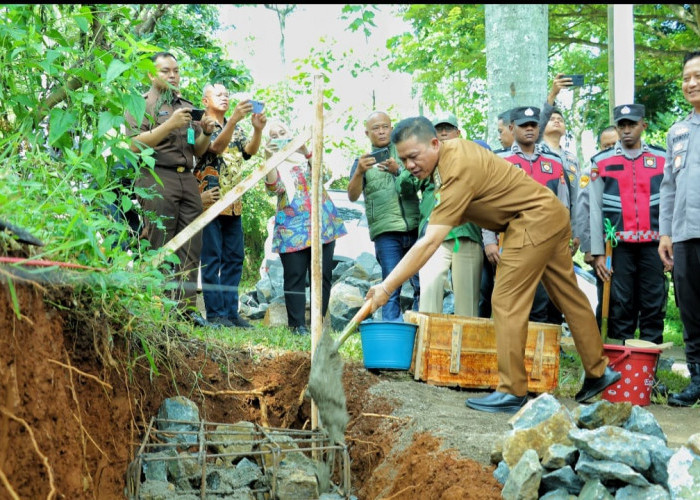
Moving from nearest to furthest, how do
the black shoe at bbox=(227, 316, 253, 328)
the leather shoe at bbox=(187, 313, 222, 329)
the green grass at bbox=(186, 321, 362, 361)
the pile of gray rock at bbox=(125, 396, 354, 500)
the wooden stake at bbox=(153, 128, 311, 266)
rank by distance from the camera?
1. the pile of gray rock at bbox=(125, 396, 354, 500)
2. the wooden stake at bbox=(153, 128, 311, 266)
3. the green grass at bbox=(186, 321, 362, 361)
4. the leather shoe at bbox=(187, 313, 222, 329)
5. the black shoe at bbox=(227, 316, 253, 328)

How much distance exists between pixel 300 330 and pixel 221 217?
3.78 ft

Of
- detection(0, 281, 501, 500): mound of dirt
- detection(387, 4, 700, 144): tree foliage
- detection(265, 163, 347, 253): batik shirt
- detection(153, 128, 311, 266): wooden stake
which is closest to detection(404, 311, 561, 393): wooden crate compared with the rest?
detection(0, 281, 501, 500): mound of dirt

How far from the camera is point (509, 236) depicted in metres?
5.11

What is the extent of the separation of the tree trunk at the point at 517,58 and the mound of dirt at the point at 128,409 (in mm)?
3631

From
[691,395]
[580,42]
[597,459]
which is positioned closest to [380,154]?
[691,395]

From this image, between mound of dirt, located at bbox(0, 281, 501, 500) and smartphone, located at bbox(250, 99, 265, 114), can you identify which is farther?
smartphone, located at bbox(250, 99, 265, 114)

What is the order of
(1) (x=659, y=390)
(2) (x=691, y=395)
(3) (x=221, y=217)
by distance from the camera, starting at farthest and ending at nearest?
(3) (x=221, y=217)
(1) (x=659, y=390)
(2) (x=691, y=395)

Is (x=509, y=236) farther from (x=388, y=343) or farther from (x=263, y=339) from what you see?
(x=263, y=339)

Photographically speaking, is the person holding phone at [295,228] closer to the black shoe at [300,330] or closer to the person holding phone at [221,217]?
the black shoe at [300,330]

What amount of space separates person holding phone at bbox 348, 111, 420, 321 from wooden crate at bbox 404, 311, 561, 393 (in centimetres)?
95

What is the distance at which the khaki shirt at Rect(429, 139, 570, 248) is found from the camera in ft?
15.8

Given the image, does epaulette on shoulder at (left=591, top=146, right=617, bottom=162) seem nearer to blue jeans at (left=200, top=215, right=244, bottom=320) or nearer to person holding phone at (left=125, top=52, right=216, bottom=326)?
blue jeans at (left=200, top=215, right=244, bottom=320)

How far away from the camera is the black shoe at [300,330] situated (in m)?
6.58

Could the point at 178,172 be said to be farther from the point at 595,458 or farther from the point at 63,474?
the point at 595,458
